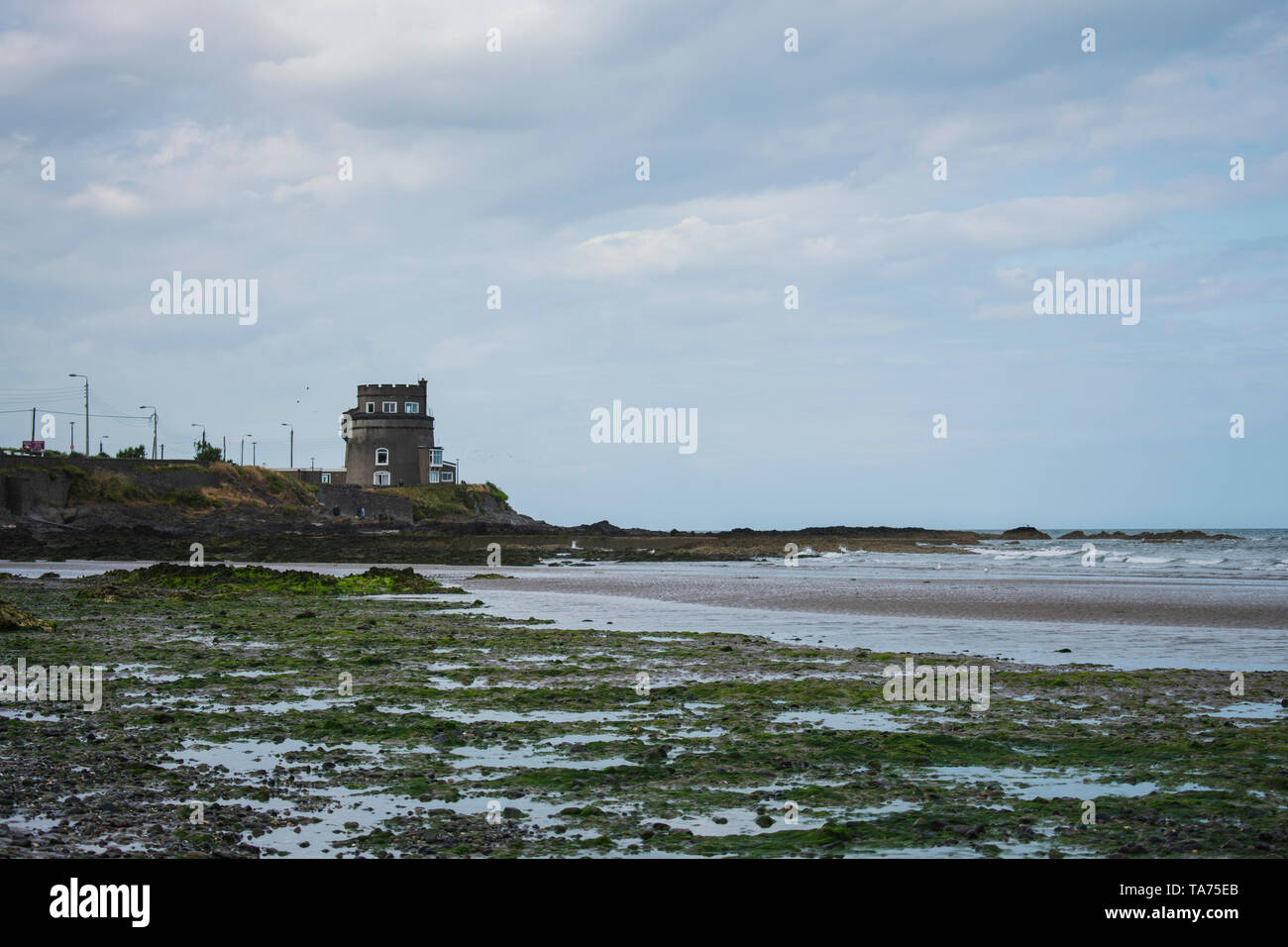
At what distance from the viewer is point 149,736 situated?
9.44 metres

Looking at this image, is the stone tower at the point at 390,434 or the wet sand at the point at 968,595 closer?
the wet sand at the point at 968,595

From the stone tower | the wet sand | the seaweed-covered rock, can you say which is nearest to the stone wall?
the stone tower

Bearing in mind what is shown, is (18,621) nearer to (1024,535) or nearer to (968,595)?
(968,595)

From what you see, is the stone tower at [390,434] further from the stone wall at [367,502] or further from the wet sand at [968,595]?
the wet sand at [968,595]

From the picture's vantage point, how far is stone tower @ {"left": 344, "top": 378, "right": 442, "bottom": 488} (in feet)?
340

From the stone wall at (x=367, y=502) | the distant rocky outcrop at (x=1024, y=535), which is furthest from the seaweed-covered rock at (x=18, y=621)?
the distant rocky outcrop at (x=1024, y=535)

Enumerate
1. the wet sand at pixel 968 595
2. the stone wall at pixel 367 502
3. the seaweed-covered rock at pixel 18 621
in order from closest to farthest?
the seaweed-covered rock at pixel 18 621 < the wet sand at pixel 968 595 < the stone wall at pixel 367 502

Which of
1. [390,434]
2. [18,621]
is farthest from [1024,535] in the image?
[18,621]

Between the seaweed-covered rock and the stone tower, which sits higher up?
the stone tower

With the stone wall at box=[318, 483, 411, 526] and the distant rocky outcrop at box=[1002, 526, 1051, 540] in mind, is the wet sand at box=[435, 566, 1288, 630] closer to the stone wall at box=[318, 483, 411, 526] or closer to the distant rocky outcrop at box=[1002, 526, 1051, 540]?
the stone wall at box=[318, 483, 411, 526]

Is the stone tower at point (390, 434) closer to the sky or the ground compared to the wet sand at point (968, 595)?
closer to the sky

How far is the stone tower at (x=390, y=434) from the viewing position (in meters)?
104
